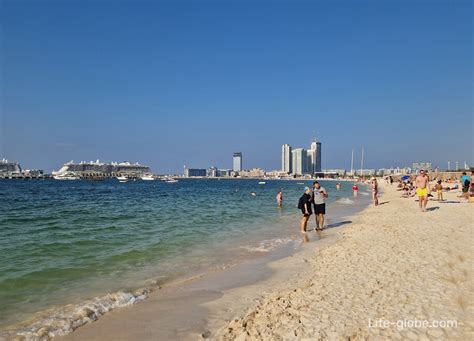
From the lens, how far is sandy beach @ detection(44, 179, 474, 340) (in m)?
4.54

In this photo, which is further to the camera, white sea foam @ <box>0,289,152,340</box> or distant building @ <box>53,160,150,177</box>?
distant building @ <box>53,160,150,177</box>

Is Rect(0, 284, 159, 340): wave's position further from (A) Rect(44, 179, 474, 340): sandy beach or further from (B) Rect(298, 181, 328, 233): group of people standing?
(B) Rect(298, 181, 328, 233): group of people standing

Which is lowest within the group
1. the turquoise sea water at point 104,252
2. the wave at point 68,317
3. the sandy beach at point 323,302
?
the turquoise sea water at point 104,252

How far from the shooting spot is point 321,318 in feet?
16.0

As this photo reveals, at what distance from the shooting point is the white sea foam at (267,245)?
451 inches

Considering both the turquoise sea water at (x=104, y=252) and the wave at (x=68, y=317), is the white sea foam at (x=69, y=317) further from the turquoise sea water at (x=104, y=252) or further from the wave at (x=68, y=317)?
the turquoise sea water at (x=104, y=252)

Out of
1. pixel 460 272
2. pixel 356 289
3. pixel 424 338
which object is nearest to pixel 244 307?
pixel 356 289

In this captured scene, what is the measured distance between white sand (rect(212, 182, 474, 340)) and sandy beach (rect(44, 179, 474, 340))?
14 mm

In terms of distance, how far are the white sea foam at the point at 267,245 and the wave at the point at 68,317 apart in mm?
5230

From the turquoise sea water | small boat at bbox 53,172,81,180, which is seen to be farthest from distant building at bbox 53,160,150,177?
the turquoise sea water

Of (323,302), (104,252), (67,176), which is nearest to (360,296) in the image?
(323,302)

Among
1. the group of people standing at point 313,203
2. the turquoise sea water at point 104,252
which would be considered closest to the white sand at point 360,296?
the turquoise sea water at point 104,252

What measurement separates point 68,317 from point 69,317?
0.06ft

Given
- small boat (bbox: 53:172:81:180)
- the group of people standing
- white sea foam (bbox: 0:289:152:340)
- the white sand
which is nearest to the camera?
the white sand
